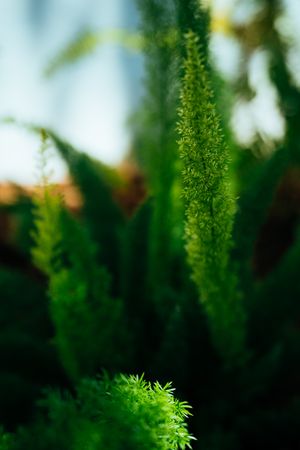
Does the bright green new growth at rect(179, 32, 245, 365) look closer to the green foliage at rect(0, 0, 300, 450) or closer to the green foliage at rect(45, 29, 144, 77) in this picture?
the green foliage at rect(0, 0, 300, 450)

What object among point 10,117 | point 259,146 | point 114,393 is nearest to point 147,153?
point 259,146

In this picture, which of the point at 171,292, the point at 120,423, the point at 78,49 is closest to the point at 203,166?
the point at 120,423

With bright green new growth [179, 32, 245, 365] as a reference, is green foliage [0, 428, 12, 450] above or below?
below

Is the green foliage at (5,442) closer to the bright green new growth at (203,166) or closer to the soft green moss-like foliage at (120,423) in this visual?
the soft green moss-like foliage at (120,423)

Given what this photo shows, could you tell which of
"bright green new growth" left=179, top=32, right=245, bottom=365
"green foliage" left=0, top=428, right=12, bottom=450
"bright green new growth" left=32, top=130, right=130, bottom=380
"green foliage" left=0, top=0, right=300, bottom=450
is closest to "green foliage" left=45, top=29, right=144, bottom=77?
"green foliage" left=0, top=0, right=300, bottom=450

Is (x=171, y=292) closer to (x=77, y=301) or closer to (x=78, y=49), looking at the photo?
(x=77, y=301)

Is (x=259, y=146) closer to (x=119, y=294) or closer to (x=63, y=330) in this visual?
(x=119, y=294)
